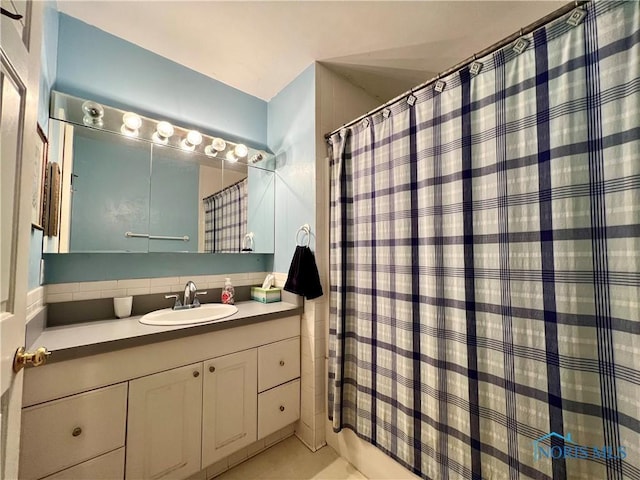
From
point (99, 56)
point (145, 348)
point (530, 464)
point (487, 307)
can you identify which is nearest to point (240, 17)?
point (99, 56)

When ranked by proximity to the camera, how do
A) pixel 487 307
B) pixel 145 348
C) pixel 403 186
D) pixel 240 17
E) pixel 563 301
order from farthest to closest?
pixel 240 17, pixel 403 186, pixel 145 348, pixel 487 307, pixel 563 301

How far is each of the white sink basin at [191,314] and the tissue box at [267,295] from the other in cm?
24

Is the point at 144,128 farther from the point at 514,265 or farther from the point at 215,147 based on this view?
the point at 514,265

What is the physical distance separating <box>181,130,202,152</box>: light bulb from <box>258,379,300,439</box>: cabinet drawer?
1636 mm

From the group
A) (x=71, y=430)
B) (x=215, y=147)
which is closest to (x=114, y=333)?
(x=71, y=430)

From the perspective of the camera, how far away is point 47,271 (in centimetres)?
128

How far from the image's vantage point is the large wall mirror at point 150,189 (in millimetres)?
1327

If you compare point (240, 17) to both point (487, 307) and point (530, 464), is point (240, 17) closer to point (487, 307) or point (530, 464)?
point (487, 307)

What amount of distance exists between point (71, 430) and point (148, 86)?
6.04 ft

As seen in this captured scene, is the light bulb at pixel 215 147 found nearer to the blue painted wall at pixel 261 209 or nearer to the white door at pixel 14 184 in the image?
the blue painted wall at pixel 261 209

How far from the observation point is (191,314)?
1.58 metres

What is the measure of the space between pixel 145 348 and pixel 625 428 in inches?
67.2

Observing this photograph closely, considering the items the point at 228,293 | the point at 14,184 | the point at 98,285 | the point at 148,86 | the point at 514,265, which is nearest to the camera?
the point at 14,184

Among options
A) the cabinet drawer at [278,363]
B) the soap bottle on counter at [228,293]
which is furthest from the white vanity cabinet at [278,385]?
the soap bottle on counter at [228,293]
